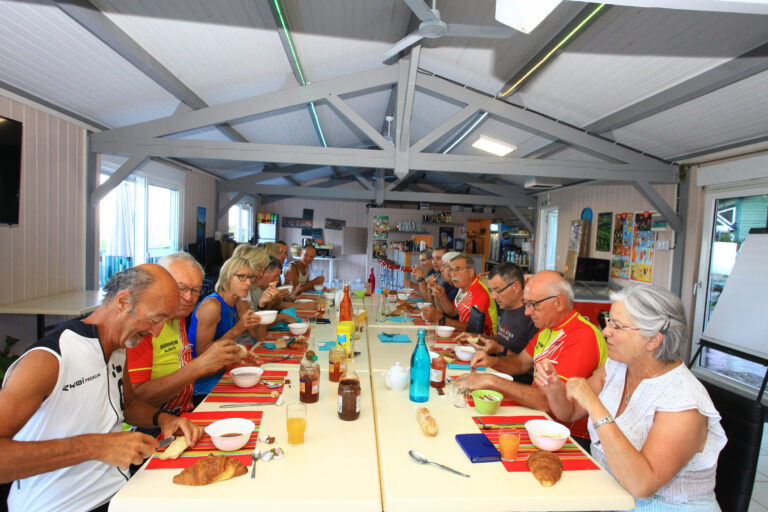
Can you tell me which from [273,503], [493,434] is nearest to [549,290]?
[493,434]

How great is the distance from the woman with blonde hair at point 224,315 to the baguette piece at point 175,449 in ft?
3.58

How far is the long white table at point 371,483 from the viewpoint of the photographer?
3.89ft

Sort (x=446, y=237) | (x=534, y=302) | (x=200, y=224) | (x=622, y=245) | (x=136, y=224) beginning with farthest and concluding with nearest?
(x=446, y=237), (x=200, y=224), (x=622, y=245), (x=136, y=224), (x=534, y=302)

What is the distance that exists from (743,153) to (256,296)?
202 inches

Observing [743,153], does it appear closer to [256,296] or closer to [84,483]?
[256,296]

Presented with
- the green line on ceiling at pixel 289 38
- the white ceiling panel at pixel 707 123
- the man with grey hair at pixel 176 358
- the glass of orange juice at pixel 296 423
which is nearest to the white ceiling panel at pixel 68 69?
the green line on ceiling at pixel 289 38

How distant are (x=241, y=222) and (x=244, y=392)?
988cm

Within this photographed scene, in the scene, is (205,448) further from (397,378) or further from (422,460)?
(397,378)

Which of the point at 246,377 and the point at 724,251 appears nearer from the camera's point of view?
the point at 246,377

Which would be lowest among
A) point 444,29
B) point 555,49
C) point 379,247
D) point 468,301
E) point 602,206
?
point 468,301

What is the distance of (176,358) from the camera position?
2127mm

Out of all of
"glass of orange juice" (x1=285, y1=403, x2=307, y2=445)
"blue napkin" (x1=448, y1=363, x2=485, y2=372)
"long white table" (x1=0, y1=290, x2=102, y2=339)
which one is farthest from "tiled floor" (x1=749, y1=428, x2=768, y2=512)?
"long white table" (x1=0, y1=290, x2=102, y2=339)

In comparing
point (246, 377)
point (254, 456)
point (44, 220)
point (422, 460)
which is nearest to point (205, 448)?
point (254, 456)

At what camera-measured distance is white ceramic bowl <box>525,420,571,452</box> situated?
1507 millimetres
